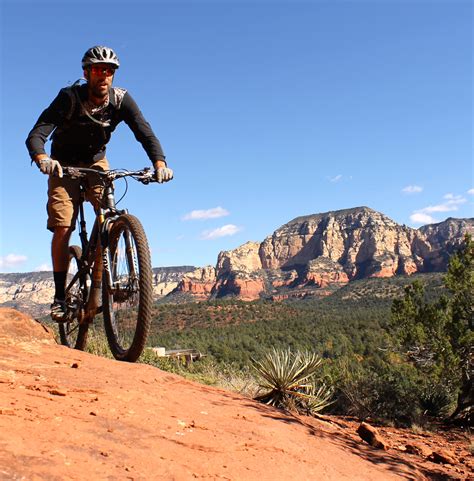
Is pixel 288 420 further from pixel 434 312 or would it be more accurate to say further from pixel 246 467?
pixel 434 312

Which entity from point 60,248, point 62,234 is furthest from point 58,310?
point 62,234

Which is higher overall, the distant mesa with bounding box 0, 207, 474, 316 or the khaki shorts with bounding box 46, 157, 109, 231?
the distant mesa with bounding box 0, 207, 474, 316

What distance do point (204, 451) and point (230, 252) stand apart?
174 metres

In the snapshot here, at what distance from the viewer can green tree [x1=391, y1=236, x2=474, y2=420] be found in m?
11.2

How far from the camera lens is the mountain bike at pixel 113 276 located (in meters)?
3.90

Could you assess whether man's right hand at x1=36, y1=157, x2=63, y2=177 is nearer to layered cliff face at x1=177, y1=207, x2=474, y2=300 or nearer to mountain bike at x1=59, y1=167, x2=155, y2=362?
mountain bike at x1=59, y1=167, x2=155, y2=362

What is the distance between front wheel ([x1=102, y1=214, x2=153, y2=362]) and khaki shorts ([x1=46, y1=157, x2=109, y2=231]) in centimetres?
54

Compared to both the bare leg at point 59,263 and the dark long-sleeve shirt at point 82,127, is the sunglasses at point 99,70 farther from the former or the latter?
the bare leg at point 59,263

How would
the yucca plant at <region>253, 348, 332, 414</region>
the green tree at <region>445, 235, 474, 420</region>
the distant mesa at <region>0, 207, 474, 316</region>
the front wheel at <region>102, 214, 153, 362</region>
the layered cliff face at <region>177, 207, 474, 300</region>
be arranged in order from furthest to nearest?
1. the layered cliff face at <region>177, 207, 474, 300</region>
2. the distant mesa at <region>0, 207, 474, 316</region>
3. the green tree at <region>445, 235, 474, 420</region>
4. the yucca plant at <region>253, 348, 332, 414</region>
5. the front wheel at <region>102, 214, 153, 362</region>

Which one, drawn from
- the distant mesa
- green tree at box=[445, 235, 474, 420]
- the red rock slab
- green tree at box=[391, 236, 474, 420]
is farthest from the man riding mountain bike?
the distant mesa

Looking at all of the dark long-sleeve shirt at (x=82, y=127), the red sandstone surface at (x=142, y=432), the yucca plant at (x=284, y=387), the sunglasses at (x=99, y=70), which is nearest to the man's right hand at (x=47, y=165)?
the dark long-sleeve shirt at (x=82, y=127)

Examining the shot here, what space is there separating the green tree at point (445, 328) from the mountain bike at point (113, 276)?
8.63m

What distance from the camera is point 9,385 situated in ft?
9.87

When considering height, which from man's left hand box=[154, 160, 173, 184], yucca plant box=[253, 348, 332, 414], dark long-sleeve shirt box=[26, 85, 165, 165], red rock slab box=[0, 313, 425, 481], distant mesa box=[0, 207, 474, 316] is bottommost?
yucca plant box=[253, 348, 332, 414]
